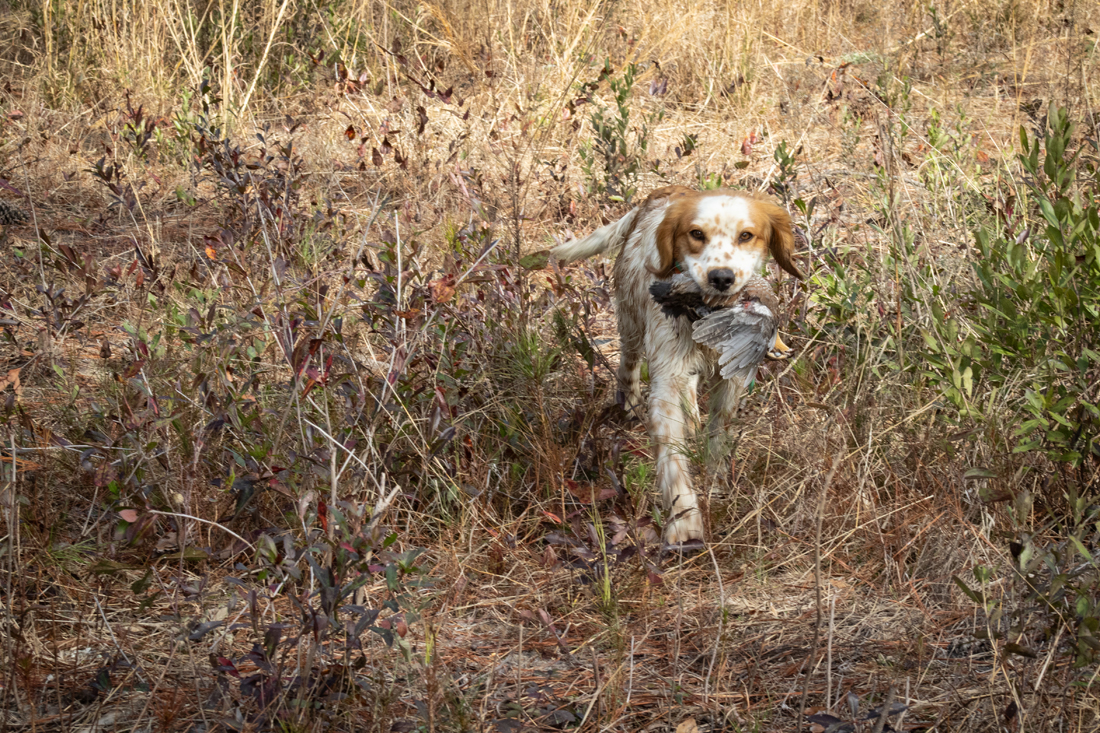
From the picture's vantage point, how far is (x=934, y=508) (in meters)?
2.44

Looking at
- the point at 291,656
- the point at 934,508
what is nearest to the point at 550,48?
the point at 934,508

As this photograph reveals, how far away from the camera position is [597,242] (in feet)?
11.5

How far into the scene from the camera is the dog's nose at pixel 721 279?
107 inches

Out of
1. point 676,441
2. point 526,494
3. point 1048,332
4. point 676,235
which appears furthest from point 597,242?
point 1048,332

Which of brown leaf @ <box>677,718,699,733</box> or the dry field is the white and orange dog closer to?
the dry field

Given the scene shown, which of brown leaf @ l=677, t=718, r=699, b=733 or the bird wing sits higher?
the bird wing

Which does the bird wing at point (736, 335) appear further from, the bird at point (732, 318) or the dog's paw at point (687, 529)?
the dog's paw at point (687, 529)

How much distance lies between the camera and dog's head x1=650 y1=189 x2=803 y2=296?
2.81m

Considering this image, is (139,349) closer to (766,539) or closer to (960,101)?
(766,539)

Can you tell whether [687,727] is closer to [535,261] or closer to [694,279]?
[694,279]

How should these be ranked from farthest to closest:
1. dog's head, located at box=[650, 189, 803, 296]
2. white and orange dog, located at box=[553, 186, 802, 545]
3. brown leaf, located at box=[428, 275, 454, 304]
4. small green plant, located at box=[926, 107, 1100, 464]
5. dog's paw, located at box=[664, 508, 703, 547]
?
dog's head, located at box=[650, 189, 803, 296] < white and orange dog, located at box=[553, 186, 802, 545] < dog's paw, located at box=[664, 508, 703, 547] < brown leaf, located at box=[428, 275, 454, 304] < small green plant, located at box=[926, 107, 1100, 464]

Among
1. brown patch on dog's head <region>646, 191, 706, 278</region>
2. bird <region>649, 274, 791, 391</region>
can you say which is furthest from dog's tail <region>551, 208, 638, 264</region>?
bird <region>649, 274, 791, 391</region>

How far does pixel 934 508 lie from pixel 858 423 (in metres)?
0.40

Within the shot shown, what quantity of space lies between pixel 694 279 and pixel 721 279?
0.10 metres
